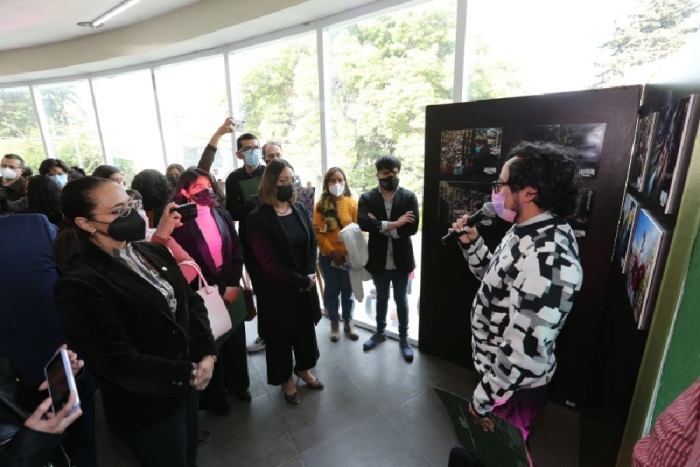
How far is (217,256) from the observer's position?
6.77ft

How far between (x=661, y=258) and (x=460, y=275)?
1.63 m

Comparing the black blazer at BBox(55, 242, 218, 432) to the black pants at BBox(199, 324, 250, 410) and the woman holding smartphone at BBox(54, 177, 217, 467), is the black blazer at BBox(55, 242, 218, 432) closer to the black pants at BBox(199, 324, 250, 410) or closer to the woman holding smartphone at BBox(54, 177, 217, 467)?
the woman holding smartphone at BBox(54, 177, 217, 467)

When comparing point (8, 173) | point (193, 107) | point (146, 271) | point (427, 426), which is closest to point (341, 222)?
point (427, 426)

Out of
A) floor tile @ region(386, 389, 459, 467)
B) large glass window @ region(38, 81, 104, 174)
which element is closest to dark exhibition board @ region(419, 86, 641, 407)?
floor tile @ region(386, 389, 459, 467)

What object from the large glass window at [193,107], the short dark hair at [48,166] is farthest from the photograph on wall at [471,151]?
the short dark hair at [48,166]

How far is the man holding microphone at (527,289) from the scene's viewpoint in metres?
1.15

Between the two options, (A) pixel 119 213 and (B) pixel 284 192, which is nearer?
(A) pixel 119 213

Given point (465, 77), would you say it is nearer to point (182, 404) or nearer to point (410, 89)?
point (410, 89)

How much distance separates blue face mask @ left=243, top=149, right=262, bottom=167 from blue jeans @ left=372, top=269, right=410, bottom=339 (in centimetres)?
149

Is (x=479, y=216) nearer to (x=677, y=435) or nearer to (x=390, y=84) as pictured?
(x=677, y=435)

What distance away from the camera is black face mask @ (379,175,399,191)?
8.71ft

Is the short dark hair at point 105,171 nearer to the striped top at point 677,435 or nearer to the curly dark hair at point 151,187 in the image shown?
the curly dark hair at point 151,187

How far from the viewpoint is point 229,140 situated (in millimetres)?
4848

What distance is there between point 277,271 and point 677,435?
1.86 m
